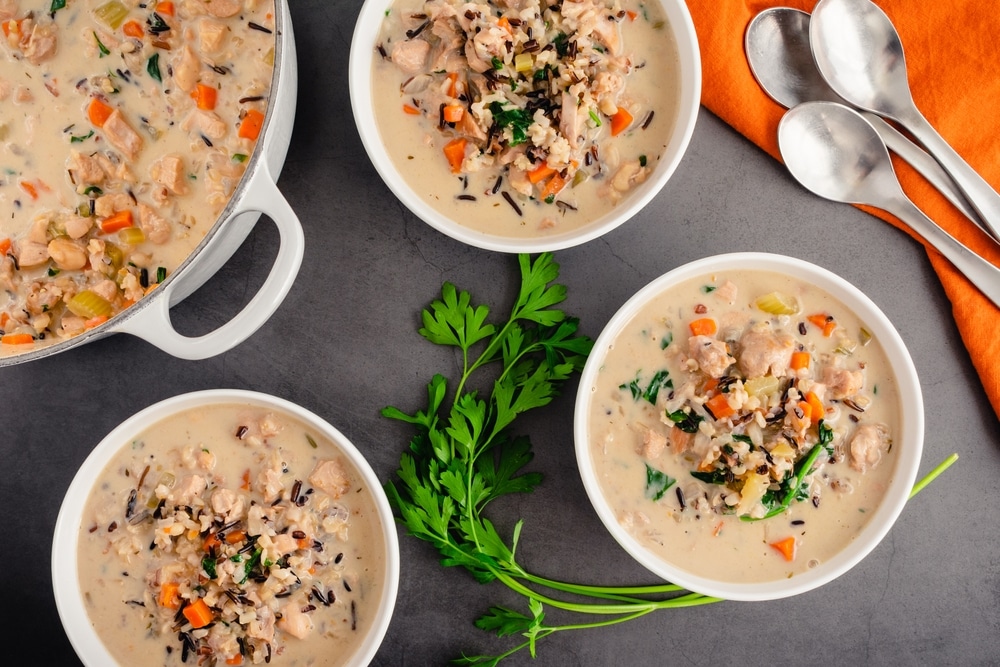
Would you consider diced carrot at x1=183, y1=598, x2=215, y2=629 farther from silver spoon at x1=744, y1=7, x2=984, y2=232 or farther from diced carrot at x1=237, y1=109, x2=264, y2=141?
silver spoon at x1=744, y1=7, x2=984, y2=232

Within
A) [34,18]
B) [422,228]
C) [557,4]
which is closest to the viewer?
[557,4]

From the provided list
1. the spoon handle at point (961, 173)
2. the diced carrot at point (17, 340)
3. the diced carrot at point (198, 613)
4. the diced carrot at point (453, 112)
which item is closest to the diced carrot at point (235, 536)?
the diced carrot at point (198, 613)

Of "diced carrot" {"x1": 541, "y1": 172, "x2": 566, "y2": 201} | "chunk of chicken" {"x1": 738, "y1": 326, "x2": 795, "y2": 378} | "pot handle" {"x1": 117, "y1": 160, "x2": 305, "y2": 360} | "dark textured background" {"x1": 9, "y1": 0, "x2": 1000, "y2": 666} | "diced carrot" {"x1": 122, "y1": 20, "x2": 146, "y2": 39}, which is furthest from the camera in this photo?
"dark textured background" {"x1": 9, "y1": 0, "x2": 1000, "y2": 666}

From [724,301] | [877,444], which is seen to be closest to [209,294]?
[724,301]

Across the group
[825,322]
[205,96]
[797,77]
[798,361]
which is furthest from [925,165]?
[205,96]

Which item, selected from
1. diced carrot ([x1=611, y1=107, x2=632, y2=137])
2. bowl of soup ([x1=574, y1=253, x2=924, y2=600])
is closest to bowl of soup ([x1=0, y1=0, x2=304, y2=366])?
diced carrot ([x1=611, y1=107, x2=632, y2=137])

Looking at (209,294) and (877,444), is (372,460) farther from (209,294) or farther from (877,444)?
(877,444)

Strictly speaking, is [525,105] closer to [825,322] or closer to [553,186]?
[553,186]
